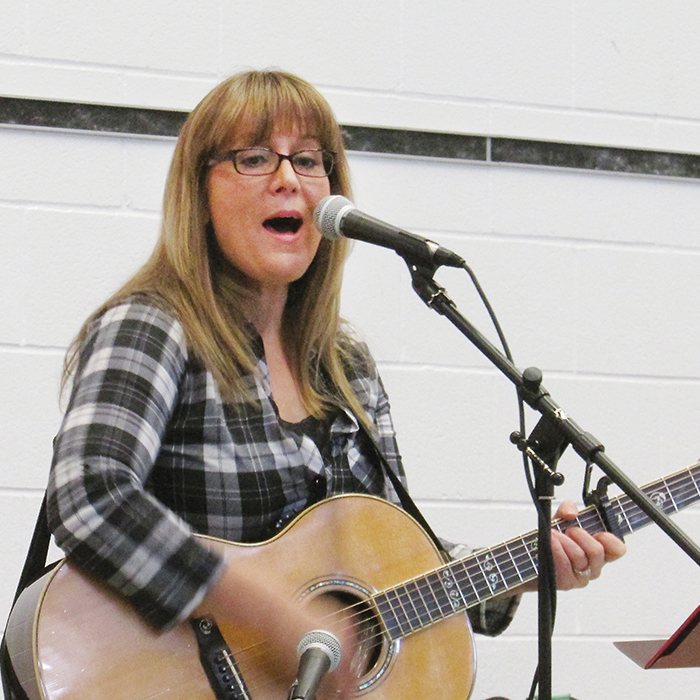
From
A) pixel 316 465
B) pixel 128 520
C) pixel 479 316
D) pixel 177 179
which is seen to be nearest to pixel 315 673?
pixel 128 520

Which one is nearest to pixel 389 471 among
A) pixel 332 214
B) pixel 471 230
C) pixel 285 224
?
pixel 285 224

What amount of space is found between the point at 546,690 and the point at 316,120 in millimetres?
970

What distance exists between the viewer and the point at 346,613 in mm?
1438

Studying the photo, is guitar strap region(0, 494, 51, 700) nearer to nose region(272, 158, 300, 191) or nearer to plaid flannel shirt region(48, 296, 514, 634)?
plaid flannel shirt region(48, 296, 514, 634)

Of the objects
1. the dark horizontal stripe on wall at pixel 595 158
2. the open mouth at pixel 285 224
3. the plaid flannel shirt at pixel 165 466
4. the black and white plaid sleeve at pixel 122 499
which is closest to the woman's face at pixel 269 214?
the open mouth at pixel 285 224

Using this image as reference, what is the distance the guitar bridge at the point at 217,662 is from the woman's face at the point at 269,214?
58 cm

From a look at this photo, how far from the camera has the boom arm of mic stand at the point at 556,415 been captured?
1.08 m

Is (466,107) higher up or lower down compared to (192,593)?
higher up

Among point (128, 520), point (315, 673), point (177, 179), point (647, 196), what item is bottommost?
point (315, 673)

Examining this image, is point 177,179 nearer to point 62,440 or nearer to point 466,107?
point 62,440

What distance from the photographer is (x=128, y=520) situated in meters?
1.29

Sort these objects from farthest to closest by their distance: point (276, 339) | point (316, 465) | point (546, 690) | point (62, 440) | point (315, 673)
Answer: point (276, 339), point (316, 465), point (62, 440), point (315, 673), point (546, 690)

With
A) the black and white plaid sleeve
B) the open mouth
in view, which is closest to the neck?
the open mouth

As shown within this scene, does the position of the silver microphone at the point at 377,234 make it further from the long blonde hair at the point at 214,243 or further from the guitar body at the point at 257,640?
the guitar body at the point at 257,640
